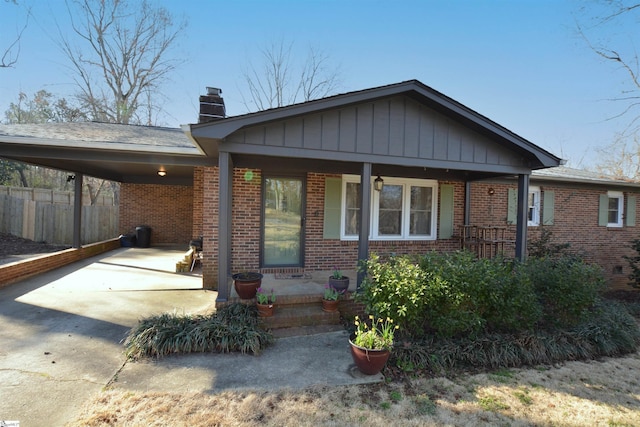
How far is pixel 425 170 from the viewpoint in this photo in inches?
273

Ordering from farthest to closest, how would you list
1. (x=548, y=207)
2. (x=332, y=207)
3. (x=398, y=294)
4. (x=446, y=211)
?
(x=548, y=207), (x=446, y=211), (x=332, y=207), (x=398, y=294)

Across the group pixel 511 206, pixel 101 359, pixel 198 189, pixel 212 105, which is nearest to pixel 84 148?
pixel 198 189

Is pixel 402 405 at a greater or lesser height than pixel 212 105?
lesser

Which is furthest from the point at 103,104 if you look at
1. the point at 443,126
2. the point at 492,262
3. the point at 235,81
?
the point at 492,262

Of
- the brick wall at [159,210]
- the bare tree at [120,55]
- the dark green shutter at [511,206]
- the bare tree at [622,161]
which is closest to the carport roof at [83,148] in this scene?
the brick wall at [159,210]

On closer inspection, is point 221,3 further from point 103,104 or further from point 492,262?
point 492,262

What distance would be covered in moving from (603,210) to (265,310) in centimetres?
1052

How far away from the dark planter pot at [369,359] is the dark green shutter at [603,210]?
9.67m

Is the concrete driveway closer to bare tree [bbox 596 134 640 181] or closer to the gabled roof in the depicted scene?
the gabled roof

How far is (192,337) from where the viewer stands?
150 inches

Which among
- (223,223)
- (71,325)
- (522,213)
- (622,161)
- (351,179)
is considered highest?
(622,161)

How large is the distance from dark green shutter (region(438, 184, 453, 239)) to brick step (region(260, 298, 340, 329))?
4.04m

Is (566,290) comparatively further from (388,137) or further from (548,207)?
(548,207)

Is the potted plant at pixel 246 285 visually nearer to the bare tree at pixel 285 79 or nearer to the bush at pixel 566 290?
the bush at pixel 566 290
